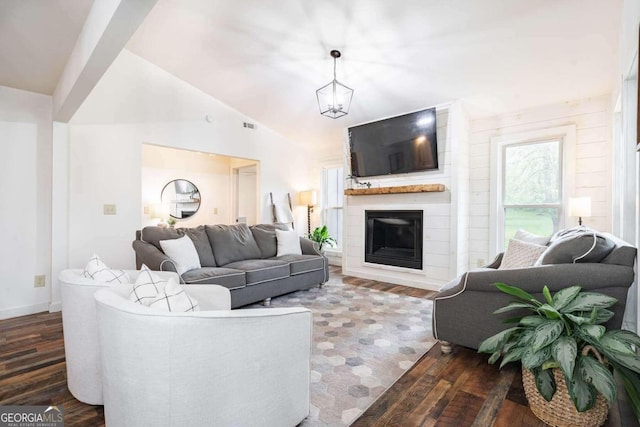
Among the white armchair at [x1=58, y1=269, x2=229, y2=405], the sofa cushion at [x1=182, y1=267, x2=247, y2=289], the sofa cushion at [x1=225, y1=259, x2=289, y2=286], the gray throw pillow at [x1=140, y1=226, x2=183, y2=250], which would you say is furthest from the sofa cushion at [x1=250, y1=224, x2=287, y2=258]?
the white armchair at [x1=58, y1=269, x2=229, y2=405]

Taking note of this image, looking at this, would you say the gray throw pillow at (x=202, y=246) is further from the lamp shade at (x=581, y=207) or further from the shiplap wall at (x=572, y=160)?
the lamp shade at (x=581, y=207)

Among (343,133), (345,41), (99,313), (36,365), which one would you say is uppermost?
(345,41)

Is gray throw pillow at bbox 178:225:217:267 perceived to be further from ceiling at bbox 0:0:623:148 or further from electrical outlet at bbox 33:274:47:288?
ceiling at bbox 0:0:623:148

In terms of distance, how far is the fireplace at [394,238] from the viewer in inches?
172

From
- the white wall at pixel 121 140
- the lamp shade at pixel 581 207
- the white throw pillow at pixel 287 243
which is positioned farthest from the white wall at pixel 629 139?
the white wall at pixel 121 140

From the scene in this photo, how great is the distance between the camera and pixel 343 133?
521cm

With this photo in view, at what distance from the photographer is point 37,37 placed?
241cm

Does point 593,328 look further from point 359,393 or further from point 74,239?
point 74,239

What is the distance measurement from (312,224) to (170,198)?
9.07 feet

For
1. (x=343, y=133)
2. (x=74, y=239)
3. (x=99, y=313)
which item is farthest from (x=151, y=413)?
(x=343, y=133)

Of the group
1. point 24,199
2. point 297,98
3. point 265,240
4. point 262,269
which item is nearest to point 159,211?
point 24,199

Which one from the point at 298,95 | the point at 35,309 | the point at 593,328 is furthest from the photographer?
the point at 298,95

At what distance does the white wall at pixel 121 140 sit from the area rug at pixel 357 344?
2.16m

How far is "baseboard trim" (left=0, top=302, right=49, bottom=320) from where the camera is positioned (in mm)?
3110
